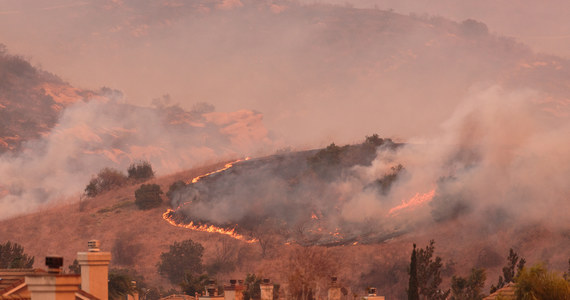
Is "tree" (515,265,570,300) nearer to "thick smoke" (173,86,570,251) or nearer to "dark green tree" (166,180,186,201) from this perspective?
"thick smoke" (173,86,570,251)

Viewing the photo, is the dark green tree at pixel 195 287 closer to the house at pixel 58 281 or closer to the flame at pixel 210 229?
the house at pixel 58 281

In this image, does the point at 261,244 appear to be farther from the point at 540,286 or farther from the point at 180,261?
the point at 540,286

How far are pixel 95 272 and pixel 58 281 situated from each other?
9868 millimetres

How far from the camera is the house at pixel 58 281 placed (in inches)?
703

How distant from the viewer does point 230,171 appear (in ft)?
653

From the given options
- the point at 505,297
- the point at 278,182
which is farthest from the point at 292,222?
the point at 505,297

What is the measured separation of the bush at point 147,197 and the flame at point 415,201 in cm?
3968

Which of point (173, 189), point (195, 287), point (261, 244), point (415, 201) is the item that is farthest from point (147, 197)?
point (195, 287)

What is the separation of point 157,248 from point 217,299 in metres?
123

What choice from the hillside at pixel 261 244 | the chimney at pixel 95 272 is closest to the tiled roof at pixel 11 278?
the chimney at pixel 95 272

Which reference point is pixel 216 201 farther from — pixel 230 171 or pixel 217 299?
pixel 217 299

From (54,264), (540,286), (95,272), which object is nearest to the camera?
(54,264)

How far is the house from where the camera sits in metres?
17.9

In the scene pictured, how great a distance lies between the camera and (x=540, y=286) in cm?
3183
